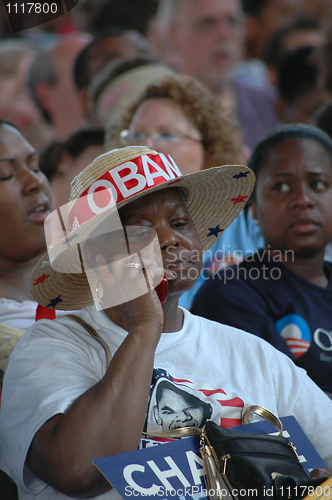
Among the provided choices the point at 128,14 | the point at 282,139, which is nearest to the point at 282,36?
the point at 128,14

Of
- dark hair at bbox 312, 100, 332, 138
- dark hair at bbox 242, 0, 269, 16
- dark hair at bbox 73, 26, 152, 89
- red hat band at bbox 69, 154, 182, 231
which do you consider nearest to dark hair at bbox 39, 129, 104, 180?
dark hair at bbox 73, 26, 152, 89

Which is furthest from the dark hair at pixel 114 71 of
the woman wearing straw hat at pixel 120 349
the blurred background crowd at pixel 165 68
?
the woman wearing straw hat at pixel 120 349

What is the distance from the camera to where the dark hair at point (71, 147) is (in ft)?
12.5

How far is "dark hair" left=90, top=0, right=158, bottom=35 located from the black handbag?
16.6 ft

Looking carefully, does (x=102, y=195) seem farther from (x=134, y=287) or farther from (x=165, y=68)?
(x=165, y=68)

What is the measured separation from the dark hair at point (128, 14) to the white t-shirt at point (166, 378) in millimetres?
4635

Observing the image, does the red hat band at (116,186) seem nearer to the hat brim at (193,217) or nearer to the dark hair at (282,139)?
the hat brim at (193,217)

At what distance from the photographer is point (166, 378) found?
162 cm

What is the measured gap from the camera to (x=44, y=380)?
4.90ft

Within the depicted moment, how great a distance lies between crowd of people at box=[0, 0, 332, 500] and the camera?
1460 mm

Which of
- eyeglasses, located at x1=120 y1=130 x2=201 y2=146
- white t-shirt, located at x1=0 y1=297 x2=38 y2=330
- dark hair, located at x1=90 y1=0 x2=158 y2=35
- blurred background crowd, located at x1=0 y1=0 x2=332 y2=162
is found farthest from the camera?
dark hair, located at x1=90 y1=0 x2=158 y2=35

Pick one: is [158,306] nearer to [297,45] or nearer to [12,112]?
[12,112]

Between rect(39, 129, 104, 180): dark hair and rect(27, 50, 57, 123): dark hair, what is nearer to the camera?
rect(39, 129, 104, 180): dark hair

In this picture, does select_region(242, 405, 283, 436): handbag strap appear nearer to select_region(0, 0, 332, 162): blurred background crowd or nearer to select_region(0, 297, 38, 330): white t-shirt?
select_region(0, 297, 38, 330): white t-shirt
